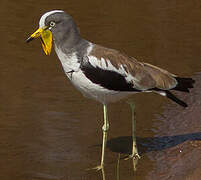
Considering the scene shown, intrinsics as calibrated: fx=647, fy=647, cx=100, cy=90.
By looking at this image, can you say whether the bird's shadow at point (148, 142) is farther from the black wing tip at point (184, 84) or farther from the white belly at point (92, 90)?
the white belly at point (92, 90)

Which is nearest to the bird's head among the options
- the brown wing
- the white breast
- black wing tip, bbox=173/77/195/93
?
the white breast

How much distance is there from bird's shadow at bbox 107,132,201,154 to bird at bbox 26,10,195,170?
0.63 m

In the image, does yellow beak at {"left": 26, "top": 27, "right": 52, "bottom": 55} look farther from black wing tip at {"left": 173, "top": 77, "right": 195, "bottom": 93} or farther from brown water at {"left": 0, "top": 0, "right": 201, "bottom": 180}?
black wing tip at {"left": 173, "top": 77, "right": 195, "bottom": 93}

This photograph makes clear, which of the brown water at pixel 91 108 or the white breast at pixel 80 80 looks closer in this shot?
the white breast at pixel 80 80

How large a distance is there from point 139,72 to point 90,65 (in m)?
0.72

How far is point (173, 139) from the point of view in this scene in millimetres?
8391

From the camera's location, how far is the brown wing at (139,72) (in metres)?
7.45

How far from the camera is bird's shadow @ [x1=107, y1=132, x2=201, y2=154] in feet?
27.0

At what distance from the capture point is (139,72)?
764cm

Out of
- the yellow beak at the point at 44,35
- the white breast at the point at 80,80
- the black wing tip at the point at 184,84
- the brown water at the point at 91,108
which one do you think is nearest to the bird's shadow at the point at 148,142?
the brown water at the point at 91,108

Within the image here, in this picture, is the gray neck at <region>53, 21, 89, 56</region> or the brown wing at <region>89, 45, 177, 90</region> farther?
the brown wing at <region>89, 45, 177, 90</region>

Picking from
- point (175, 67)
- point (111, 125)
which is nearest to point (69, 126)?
point (111, 125)

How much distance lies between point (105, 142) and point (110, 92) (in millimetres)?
681

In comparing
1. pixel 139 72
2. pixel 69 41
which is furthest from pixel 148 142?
pixel 69 41
